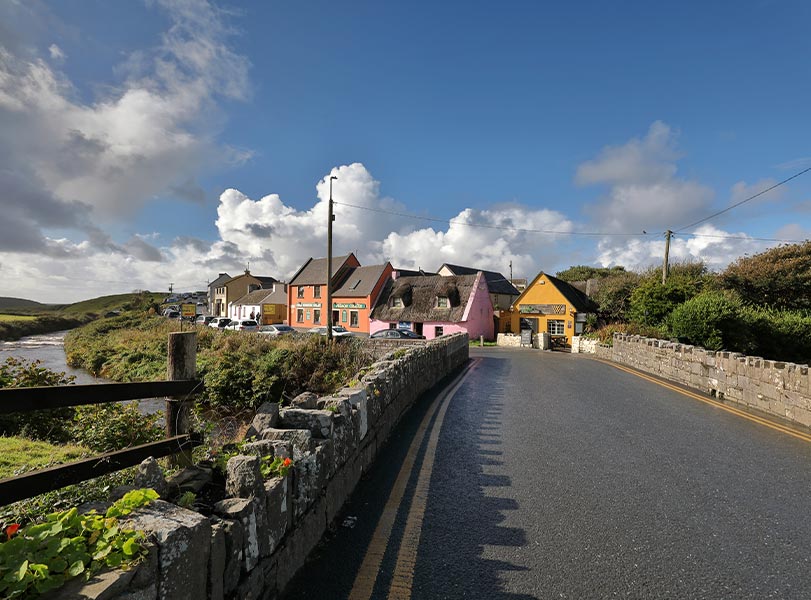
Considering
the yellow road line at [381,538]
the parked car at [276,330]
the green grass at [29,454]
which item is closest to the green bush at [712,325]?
the yellow road line at [381,538]

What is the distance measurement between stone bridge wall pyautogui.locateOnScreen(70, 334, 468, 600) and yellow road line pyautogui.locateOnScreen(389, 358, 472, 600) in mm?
754

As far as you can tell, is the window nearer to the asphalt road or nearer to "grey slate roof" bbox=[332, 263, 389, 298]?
"grey slate roof" bbox=[332, 263, 389, 298]

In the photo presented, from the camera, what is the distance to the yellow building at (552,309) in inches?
1491

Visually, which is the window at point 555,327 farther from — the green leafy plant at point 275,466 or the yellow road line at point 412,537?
the green leafy plant at point 275,466

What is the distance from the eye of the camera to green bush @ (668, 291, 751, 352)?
18.8m

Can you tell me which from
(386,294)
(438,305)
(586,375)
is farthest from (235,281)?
(586,375)

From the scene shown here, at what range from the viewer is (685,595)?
3.24 m

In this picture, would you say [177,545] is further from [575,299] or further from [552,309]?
[575,299]

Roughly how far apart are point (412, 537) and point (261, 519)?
1.68 metres

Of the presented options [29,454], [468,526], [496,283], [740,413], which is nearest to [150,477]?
[468,526]

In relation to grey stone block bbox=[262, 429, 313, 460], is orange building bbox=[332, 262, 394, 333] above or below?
above

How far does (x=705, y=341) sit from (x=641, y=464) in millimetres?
16382

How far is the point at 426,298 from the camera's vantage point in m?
Answer: 43.1

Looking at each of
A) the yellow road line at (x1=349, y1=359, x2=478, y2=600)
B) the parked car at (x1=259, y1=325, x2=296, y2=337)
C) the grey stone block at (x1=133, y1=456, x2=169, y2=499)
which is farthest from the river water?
the grey stone block at (x1=133, y1=456, x2=169, y2=499)
